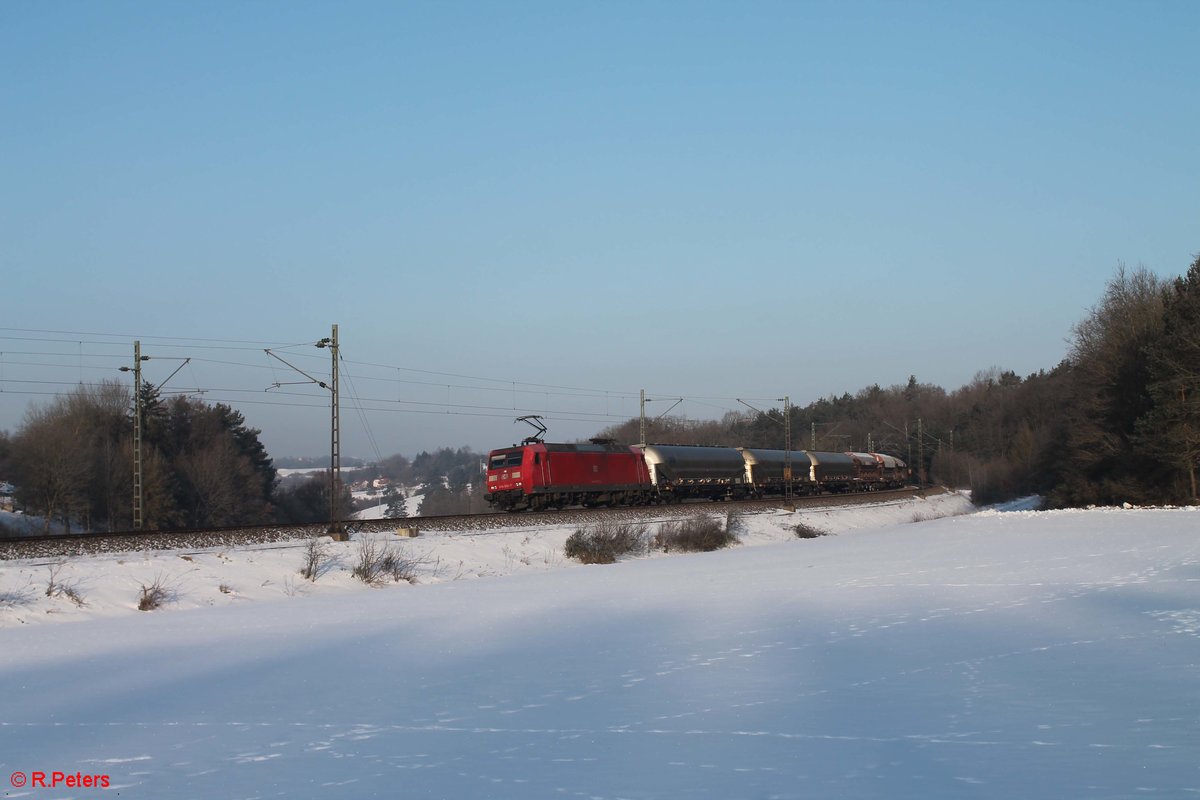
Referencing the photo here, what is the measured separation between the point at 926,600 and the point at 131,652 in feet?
43.5

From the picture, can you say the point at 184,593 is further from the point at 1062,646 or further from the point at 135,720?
the point at 1062,646

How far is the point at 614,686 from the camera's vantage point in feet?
37.6

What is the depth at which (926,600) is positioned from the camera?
17969 millimetres

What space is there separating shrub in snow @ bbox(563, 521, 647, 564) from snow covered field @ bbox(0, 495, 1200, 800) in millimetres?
8464

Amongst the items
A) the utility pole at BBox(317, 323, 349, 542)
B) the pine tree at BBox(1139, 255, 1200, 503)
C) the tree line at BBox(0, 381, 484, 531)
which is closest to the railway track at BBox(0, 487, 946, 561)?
the utility pole at BBox(317, 323, 349, 542)

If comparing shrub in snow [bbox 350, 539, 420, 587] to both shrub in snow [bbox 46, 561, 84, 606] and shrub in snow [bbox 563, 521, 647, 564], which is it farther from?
shrub in snow [bbox 46, 561, 84, 606]

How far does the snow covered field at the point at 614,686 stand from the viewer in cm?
774

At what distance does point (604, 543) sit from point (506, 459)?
8858mm

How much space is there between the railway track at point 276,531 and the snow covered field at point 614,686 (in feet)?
4.78

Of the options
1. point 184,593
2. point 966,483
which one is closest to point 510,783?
point 184,593

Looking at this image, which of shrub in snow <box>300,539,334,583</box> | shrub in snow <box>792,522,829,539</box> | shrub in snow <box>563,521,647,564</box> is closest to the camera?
shrub in snow <box>300,539,334,583</box>

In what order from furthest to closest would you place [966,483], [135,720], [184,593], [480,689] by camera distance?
[966,483], [184,593], [480,689], [135,720]

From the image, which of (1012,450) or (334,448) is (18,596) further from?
(1012,450)

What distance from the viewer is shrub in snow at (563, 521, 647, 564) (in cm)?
3181
